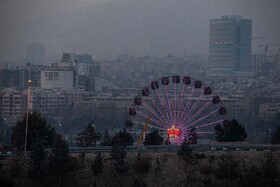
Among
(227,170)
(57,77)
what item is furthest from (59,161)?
(57,77)

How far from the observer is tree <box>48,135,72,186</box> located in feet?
87.9

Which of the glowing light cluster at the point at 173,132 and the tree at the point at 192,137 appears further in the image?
the glowing light cluster at the point at 173,132

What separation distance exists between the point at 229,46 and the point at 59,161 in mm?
120940

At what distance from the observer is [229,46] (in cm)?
14625

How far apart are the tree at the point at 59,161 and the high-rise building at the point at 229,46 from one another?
118m

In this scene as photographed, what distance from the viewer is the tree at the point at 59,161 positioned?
87.9ft

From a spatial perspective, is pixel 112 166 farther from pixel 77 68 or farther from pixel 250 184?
pixel 77 68

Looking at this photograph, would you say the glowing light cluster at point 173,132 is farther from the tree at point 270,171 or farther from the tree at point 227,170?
the tree at point 270,171

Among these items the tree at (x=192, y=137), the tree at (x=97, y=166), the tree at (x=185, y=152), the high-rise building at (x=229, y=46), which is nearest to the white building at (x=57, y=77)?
the high-rise building at (x=229, y=46)

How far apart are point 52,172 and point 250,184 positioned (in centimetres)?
574

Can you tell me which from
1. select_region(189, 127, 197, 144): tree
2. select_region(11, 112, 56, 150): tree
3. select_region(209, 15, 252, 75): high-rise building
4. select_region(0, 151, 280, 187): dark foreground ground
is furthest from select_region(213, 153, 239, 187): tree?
Answer: select_region(209, 15, 252, 75): high-rise building

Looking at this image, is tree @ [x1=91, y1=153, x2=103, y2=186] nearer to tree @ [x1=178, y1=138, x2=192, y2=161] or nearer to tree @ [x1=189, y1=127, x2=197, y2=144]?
tree @ [x1=178, y1=138, x2=192, y2=161]

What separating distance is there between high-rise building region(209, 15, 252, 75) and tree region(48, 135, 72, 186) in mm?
118345

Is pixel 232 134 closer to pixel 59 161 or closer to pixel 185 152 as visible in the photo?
pixel 185 152
